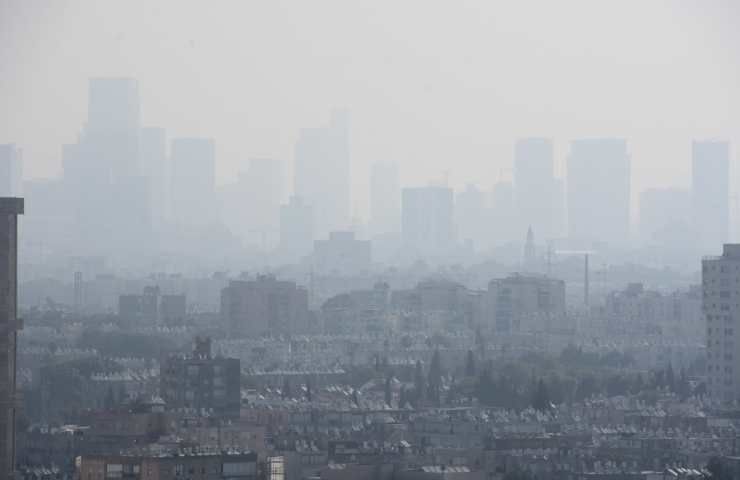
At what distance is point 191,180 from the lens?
14900 cm

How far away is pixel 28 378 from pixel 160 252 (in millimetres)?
Answer: 83730

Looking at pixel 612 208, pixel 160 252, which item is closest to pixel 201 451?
pixel 160 252

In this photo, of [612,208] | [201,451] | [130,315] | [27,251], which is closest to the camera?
[201,451]

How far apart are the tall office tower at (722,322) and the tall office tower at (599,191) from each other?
93.7m

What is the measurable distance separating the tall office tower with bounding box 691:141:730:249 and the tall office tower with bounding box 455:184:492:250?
42.3ft

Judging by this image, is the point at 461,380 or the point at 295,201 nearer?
the point at 461,380

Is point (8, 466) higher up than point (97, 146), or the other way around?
point (97, 146)

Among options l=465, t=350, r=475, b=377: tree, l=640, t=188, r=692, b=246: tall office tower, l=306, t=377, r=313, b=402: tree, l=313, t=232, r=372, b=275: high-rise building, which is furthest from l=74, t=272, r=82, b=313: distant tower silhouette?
l=640, t=188, r=692, b=246: tall office tower

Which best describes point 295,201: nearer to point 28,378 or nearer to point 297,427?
point 28,378

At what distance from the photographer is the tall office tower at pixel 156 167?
146 m

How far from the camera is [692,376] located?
189ft

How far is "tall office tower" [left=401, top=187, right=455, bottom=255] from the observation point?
5650 inches

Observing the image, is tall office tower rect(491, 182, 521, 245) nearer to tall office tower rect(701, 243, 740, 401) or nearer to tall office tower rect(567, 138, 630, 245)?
tall office tower rect(567, 138, 630, 245)

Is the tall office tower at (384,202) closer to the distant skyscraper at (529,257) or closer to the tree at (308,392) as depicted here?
the distant skyscraper at (529,257)
